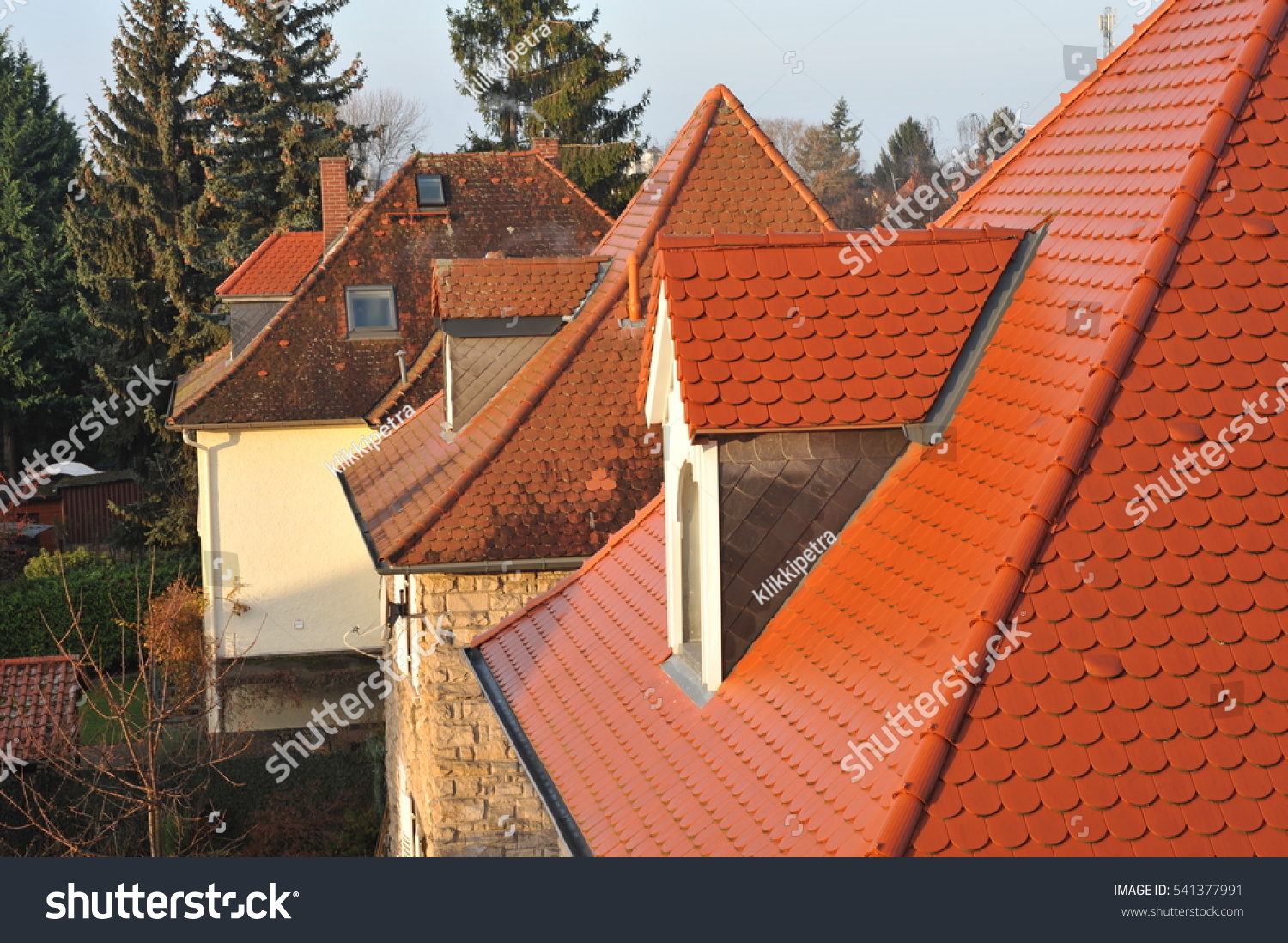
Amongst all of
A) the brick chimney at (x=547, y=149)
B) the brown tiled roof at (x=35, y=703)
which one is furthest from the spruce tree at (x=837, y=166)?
the brown tiled roof at (x=35, y=703)

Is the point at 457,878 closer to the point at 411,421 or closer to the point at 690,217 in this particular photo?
the point at 690,217

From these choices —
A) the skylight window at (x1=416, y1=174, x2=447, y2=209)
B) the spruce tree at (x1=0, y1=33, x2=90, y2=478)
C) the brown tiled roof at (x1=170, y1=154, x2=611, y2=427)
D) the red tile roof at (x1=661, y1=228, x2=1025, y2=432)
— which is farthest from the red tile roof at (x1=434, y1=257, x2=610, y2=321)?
the spruce tree at (x1=0, y1=33, x2=90, y2=478)

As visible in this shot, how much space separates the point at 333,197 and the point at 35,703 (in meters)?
13.5

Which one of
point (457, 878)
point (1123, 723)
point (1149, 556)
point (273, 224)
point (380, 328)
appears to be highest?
point (273, 224)

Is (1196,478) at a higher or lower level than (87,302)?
lower

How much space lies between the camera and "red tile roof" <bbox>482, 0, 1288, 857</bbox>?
4285 millimetres

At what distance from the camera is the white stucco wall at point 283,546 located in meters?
24.4

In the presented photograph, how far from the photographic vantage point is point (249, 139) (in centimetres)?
3591

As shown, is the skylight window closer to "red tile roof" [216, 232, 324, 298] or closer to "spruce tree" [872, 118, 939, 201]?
"red tile roof" [216, 232, 324, 298]

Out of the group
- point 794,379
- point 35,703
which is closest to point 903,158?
point 35,703

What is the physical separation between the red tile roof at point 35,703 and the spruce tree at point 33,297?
80.5 ft

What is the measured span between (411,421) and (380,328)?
8.38 meters

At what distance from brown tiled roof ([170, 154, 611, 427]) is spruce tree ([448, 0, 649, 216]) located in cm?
952

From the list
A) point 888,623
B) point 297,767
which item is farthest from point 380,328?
point 888,623
